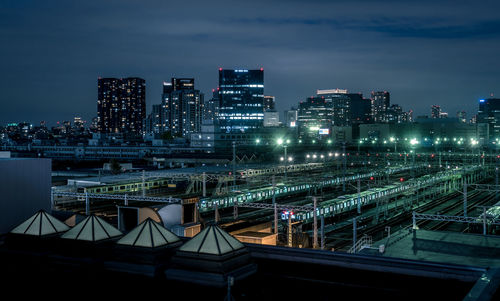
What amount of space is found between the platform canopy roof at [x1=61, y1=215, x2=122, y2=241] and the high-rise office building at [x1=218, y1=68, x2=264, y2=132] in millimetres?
165031

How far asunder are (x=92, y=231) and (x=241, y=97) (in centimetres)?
16797

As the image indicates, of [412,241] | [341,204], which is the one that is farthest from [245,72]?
[412,241]

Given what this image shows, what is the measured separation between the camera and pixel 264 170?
64812 millimetres

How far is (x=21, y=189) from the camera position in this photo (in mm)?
20000

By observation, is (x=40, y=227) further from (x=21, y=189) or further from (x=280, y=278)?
(x=280, y=278)

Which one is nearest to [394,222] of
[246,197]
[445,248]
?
[246,197]

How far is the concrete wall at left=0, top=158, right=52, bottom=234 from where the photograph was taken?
19266 mm

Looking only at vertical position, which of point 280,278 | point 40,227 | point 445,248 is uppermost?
point 40,227

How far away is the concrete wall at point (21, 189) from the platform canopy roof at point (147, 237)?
9014 millimetres

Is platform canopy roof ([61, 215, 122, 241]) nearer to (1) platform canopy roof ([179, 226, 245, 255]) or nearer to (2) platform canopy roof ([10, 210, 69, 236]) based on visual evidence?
(2) platform canopy roof ([10, 210, 69, 236])

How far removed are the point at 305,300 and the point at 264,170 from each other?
53.9m

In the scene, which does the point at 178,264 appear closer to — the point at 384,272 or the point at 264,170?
the point at 384,272

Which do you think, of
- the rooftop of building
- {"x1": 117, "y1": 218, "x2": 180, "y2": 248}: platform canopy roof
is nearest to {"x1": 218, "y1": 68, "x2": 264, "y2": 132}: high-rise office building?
the rooftop of building

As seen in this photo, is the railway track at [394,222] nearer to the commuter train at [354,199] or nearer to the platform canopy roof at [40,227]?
the commuter train at [354,199]
